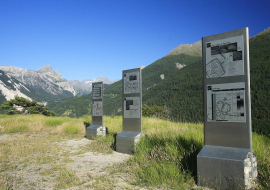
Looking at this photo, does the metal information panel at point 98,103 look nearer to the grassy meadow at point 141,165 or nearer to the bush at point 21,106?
the grassy meadow at point 141,165

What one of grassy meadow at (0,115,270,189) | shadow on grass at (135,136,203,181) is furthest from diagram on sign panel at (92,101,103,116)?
→ shadow on grass at (135,136,203,181)

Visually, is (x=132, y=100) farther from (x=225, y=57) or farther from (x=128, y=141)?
(x=225, y=57)

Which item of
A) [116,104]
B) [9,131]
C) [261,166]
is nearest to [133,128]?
[261,166]

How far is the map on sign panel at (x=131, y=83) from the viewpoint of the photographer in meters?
7.30

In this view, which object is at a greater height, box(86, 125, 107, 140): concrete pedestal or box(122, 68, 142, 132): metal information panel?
box(122, 68, 142, 132): metal information panel

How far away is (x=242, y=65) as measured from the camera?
12.4 ft

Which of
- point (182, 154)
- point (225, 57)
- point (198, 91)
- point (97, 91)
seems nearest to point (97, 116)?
point (97, 91)

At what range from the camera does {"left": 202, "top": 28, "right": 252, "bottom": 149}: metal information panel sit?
373 centimetres

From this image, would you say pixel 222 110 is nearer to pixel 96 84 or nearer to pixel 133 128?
A: pixel 133 128

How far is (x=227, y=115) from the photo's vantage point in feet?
12.8

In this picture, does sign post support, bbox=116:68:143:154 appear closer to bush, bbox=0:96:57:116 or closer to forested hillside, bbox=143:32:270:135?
bush, bbox=0:96:57:116

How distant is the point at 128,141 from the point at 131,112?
3.51 ft

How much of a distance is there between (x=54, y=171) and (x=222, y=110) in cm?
416

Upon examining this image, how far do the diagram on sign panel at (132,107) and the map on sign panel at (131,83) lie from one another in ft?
0.96
